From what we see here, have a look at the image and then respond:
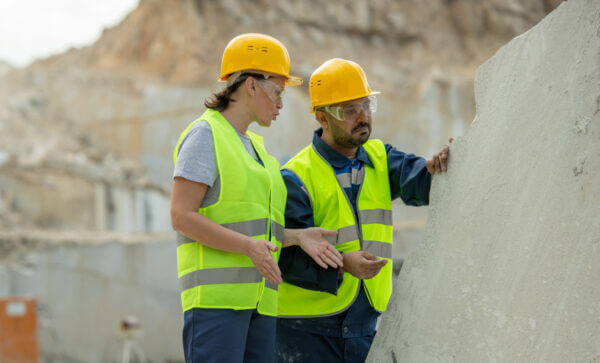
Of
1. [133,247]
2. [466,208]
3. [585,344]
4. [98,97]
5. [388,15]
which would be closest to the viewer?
[585,344]

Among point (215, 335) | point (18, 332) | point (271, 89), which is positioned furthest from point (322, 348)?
point (18, 332)

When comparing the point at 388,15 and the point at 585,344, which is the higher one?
the point at 388,15

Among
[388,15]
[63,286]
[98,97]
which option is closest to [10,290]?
[63,286]

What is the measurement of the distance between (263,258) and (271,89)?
636 mm

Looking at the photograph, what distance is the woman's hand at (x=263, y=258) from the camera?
6.37ft

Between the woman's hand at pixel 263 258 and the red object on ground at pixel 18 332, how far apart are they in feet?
24.5

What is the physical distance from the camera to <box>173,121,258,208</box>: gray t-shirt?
198cm

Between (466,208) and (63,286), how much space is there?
28.0 ft

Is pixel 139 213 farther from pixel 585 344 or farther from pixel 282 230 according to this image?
pixel 585 344

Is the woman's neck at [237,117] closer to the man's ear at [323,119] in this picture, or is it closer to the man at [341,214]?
the man at [341,214]

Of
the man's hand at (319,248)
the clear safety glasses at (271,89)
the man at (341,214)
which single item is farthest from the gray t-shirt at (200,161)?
the man at (341,214)

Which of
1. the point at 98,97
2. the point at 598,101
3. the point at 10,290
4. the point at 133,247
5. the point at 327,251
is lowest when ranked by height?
the point at 10,290

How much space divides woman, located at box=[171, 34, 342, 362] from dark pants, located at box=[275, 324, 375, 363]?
1.30 ft

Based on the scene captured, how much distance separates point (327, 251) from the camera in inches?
88.0
